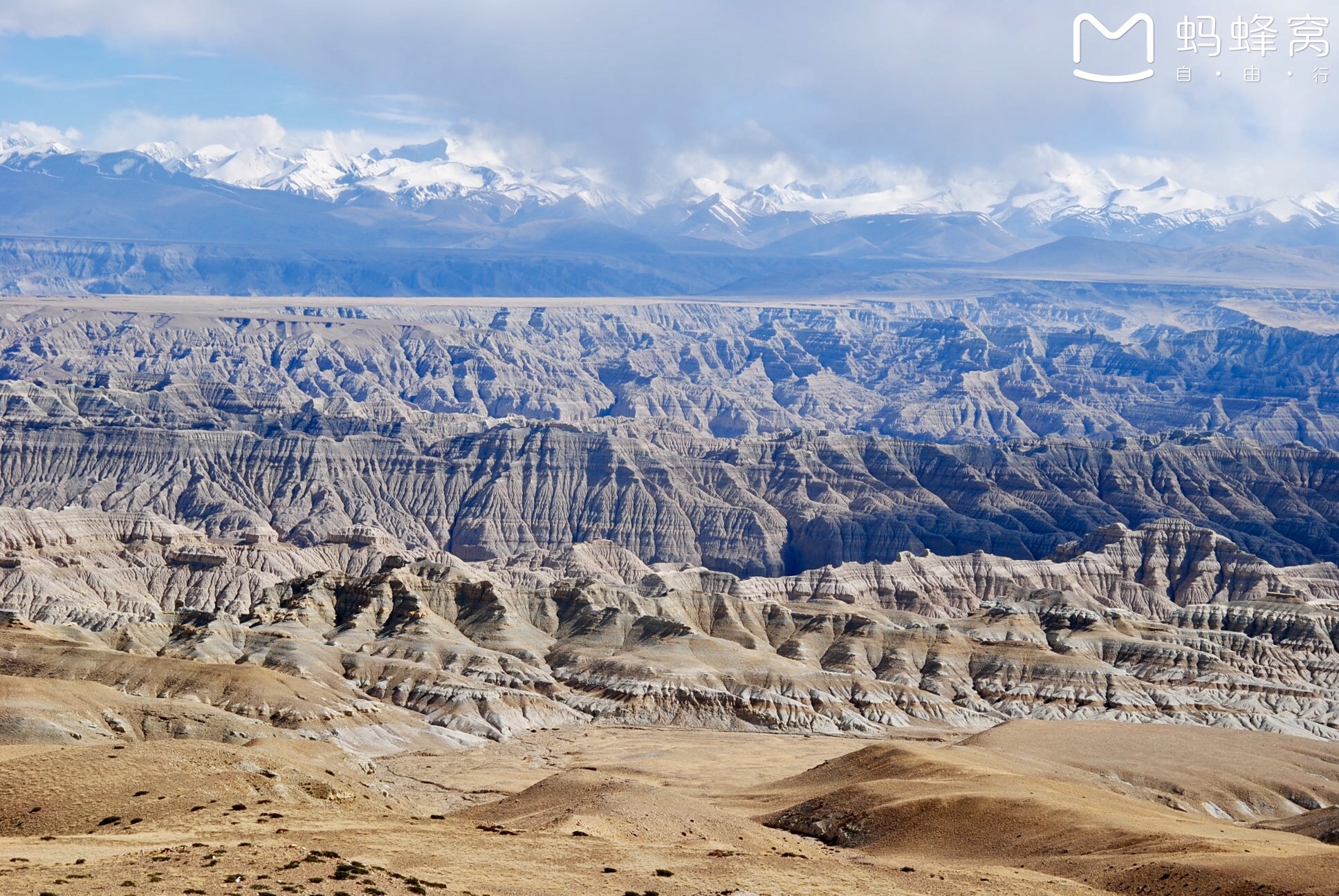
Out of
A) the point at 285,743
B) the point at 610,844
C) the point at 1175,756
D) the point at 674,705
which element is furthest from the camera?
the point at 674,705

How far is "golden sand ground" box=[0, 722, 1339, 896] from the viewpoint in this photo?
6281 centimetres

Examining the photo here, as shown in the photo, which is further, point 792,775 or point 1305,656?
point 1305,656

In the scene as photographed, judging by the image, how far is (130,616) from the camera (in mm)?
156375

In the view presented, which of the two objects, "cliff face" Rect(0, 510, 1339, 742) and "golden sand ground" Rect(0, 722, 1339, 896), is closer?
"golden sand ground" Rect(0, 722, 1339, 896)

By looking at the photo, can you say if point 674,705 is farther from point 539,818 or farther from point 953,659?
point 539,818

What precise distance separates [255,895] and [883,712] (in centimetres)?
10503

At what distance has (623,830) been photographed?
78.9 metres

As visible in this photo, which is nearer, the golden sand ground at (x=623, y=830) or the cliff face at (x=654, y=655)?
the golden sand ground at (x=623, y=830)

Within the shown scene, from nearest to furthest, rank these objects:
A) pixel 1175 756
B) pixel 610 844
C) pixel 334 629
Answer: pixel 610 844 → pixel 1175 756 → pixel 334 629

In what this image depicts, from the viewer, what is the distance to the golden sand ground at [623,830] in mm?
62812

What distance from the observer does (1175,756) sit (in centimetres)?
12412

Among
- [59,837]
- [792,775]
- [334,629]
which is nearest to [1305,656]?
[792,775]

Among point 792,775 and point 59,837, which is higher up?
point 59,837

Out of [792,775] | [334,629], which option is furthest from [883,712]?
[334,629]
